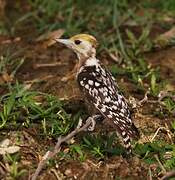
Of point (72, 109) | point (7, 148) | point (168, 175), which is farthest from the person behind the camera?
point (72, 109)

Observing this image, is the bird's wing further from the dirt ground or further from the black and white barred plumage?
the dirt ground

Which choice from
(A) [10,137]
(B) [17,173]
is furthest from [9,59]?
(B) [17,173]

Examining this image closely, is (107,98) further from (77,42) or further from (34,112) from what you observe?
(77,42)

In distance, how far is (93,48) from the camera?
5840mm

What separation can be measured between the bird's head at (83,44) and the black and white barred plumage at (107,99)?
0.31 m

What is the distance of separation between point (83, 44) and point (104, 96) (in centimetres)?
86

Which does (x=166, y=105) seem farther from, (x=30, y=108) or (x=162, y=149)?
(x=30, y=108)

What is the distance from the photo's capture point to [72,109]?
228 inches

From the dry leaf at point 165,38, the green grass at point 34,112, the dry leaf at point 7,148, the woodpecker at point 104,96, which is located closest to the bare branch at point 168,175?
the woodpecker at point 104,96

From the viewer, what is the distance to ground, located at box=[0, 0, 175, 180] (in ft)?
16.2

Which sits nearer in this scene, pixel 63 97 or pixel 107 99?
pixel 107 99

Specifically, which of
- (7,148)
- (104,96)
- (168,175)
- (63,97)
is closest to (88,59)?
(63,97)

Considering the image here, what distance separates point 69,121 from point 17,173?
0.95 metres

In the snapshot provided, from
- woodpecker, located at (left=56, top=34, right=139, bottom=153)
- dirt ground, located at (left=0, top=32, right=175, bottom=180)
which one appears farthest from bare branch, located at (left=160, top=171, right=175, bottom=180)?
woodpecker, located at (left=56, top=34, right=139, bottom=153)
